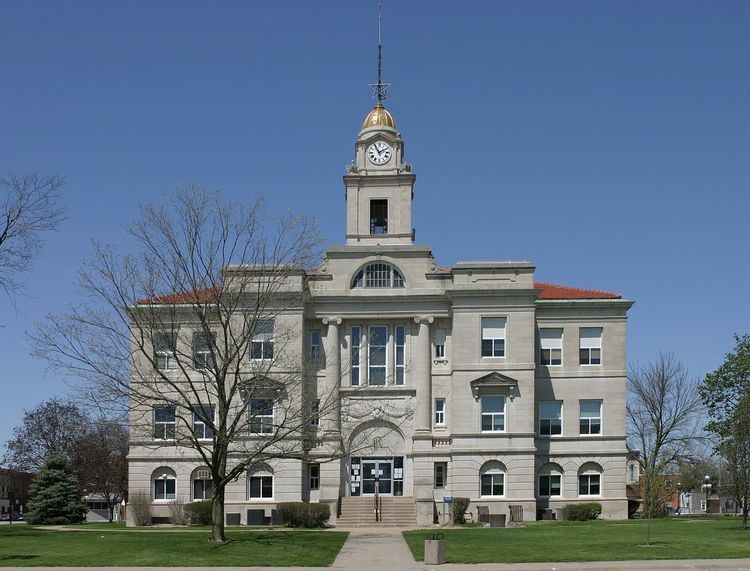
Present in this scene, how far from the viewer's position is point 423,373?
169ft

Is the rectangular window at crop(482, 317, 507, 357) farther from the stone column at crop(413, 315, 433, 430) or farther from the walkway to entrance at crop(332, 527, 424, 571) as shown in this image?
the walkway to entrance at crop(332, 527, 424, 571)

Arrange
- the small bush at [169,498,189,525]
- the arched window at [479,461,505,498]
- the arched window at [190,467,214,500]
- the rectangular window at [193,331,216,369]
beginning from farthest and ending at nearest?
the arched window at [190,467,214,500] → the arched window at [479,461,505,498] → the small bush at [169,498,189,525] → the rectangular window at [193,331,216,369]

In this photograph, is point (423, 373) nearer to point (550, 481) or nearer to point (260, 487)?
point (550, 481)

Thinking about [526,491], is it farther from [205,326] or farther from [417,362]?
[205,326]

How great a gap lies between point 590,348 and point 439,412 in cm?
849

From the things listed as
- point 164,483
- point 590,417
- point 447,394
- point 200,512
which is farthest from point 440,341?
point 164,483

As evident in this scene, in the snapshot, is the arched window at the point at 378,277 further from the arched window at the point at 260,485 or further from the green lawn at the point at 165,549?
the green lawn at the point at 165,549

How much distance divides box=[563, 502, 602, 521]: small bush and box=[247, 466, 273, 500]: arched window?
14.5 m

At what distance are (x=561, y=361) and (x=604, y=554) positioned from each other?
23.6m

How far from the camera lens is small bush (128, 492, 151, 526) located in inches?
1983

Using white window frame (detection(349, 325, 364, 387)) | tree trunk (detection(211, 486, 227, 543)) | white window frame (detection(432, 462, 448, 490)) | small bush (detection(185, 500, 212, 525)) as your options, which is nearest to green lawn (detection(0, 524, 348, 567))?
tree trunk (detection(211, 486, 227, 543))

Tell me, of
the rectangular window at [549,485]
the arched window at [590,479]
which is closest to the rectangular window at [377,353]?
the rectangular window at [549,485]

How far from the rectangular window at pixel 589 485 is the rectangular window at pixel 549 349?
5869 millimetres

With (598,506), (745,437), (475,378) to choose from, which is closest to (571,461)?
(598,506)
